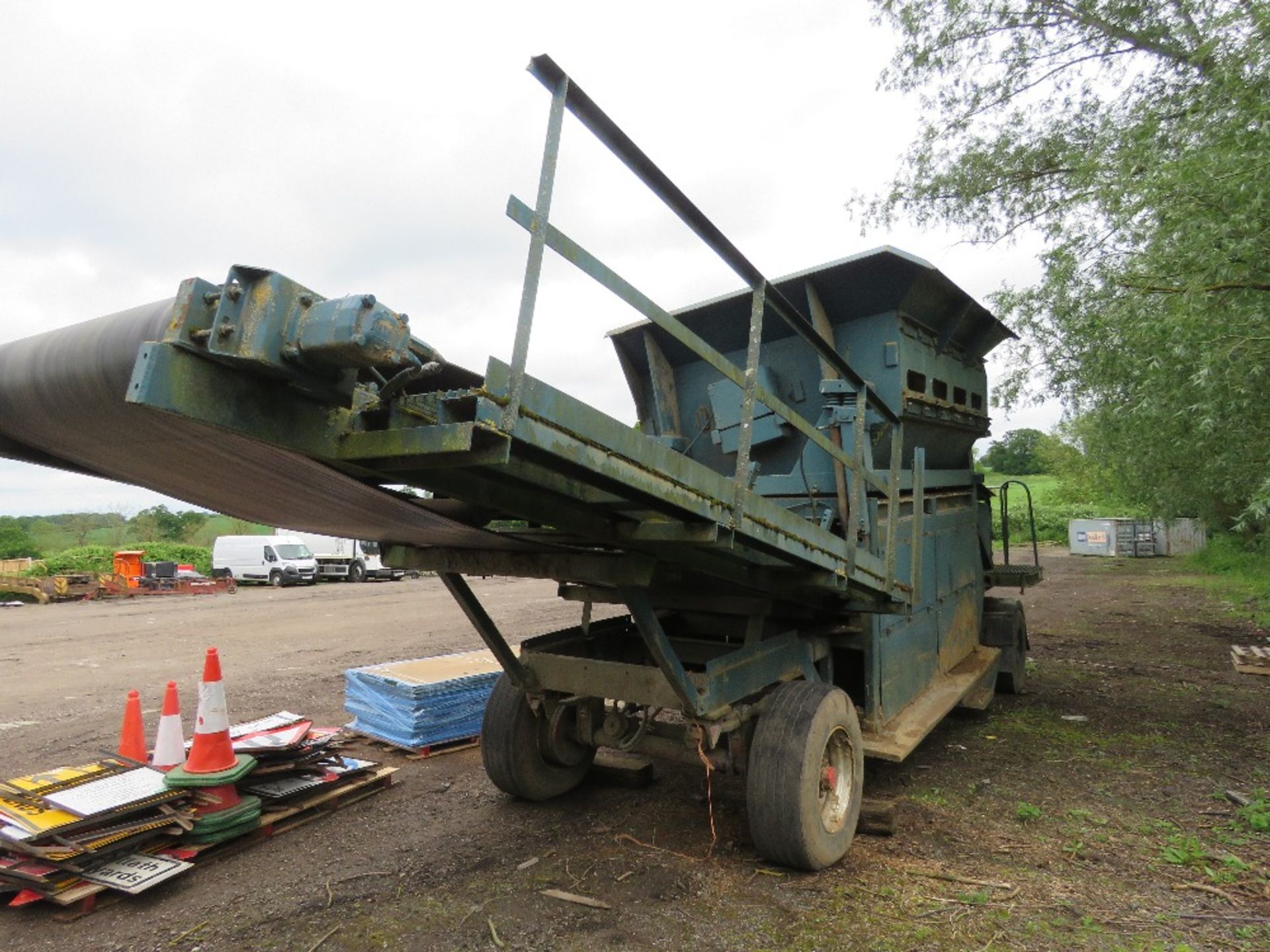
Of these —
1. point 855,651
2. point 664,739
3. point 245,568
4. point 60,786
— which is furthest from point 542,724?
point 245,568

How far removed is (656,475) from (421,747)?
3.93 meters

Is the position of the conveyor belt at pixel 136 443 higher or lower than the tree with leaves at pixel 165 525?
lower

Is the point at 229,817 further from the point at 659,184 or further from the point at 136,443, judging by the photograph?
the point at 659,184

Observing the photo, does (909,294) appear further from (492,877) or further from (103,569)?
(103,569)

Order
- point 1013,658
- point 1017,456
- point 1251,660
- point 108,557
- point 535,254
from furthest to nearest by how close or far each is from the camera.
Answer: point 1017,456 < point 108,557 < point 1251,660 < point 1013,658 < point 535,254

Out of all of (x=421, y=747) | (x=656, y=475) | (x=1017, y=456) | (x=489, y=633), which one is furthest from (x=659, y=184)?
(x=1017, y=456)

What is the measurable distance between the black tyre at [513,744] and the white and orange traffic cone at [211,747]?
1309 mm

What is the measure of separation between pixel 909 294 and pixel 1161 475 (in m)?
9.96

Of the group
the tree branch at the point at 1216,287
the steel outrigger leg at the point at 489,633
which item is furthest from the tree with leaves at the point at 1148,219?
the steel outrigger leg at the point at 489,633

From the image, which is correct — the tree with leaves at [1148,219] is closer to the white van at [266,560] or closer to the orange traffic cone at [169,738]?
the orange traffic cone at [169,738]

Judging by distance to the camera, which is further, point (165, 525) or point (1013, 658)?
point (165, 525)

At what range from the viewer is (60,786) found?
380 centimetres

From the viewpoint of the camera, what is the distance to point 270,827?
416 centimetres

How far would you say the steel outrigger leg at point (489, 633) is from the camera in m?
4.02
